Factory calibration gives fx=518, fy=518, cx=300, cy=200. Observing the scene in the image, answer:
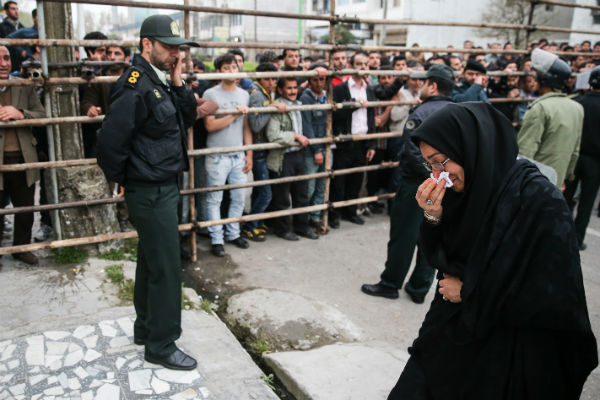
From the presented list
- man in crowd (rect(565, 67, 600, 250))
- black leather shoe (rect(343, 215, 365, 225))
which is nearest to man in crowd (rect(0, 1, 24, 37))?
black leather shoe (rect(343, 215, 365, 225))

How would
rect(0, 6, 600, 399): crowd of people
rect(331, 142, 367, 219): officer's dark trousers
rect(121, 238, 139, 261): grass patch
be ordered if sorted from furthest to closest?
rect(331, 142, 367, 219): officer's dark trousers → rect(121, 238, 139, 261): grass patch → rect(0, 6, 600, 399): crowd of people

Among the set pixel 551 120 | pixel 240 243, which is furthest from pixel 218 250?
pixel 551 120

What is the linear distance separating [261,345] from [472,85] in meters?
4.18

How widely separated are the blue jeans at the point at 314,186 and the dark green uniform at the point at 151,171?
2884 millimetres

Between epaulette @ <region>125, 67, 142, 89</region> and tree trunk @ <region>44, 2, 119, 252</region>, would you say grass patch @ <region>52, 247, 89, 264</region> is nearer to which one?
tree trunk @ <region>44, 2, 119, 252</region>

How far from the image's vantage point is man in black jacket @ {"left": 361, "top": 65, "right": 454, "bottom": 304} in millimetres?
4129

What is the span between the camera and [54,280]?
14.0 ft

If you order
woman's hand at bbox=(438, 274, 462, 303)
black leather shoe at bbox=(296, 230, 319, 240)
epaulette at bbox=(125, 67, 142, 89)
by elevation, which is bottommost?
black leather shoe at bbox=(296, 230, 319, 240)

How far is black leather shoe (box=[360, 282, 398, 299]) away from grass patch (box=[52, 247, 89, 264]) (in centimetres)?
259

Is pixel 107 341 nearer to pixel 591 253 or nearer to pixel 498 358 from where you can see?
pixel 498 358

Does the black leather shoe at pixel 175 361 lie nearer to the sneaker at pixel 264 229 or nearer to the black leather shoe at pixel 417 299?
the black leather shoe at pixel 417 299

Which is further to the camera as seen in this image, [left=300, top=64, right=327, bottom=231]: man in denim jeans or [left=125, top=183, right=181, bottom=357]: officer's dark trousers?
[left=300, top=64, right=327, bottom=231]: man in denim jeans

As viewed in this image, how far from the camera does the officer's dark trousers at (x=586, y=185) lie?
5805mm

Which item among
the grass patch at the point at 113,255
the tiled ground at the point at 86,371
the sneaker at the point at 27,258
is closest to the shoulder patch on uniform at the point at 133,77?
the tiled ground at the point at 86,371
